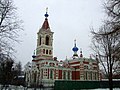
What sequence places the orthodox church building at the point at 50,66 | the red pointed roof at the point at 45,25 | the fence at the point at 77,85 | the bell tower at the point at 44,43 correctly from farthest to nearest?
1. the red pointed roof at the point at 45,25
2. the bell tower at the point at 44,43
3. the orthodox church building at the point at 50,66
4. the fence at the point at 77,85

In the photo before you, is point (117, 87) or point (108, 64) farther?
point (117, 87)

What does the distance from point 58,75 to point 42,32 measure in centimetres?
1331

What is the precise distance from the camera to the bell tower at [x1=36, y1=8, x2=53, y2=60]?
57.2m

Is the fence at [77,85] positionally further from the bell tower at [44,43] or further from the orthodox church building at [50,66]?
the bell tower at [44,43]

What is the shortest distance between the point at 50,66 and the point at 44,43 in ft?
27.3

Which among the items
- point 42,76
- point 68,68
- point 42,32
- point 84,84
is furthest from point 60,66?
point 84,84

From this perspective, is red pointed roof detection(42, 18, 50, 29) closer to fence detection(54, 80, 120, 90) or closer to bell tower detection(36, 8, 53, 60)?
bell tower detection(36, 8, 53, 60)

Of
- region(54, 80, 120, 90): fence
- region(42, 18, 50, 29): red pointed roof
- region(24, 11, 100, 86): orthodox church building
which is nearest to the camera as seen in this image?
region(54, 80, 120, 90): fence

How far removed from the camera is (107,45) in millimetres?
21578

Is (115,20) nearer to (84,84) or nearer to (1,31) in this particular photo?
(1,31)

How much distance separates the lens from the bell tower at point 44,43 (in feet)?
188

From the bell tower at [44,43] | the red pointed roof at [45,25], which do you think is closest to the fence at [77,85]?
the bell tower at [44,43]

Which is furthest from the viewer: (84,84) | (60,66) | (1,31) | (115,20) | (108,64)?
(60,66)

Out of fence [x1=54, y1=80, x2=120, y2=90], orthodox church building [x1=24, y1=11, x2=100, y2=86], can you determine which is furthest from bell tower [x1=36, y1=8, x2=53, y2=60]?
fence [x1=54, y1=80, x2=120, y2=90]
